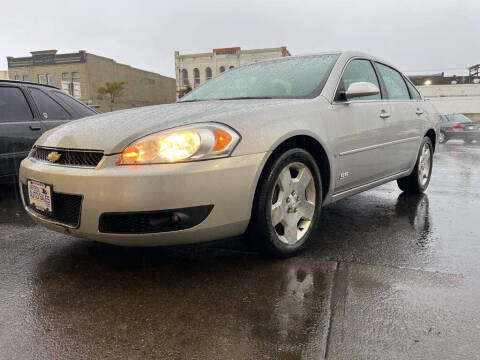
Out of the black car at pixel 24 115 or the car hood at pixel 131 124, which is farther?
the black car at pixel 24 115

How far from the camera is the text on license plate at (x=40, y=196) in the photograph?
2.41 meters

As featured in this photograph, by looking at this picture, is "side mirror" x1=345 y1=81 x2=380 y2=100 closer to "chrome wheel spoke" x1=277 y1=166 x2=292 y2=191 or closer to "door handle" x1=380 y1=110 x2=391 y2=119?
"door handle" x1=380 y1=110 x2=391 y2=119

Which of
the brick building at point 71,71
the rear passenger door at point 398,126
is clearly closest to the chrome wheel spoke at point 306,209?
the rear passenger door at point 398,126

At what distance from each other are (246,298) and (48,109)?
3993 mm

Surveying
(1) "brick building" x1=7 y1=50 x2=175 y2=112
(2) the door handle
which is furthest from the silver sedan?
(1) "brick building" x1=7 y1=50 x2=175 y2=112

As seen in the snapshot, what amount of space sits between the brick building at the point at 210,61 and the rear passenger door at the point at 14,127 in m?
47.3

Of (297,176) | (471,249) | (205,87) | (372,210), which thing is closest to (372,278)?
(297,176)

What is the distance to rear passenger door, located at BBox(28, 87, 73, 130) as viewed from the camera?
191 inches

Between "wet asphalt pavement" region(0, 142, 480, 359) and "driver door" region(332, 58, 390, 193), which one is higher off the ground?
"driver door" region(332, 58, 390, 193)

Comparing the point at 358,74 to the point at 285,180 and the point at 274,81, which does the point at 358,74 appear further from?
the point at 285,180

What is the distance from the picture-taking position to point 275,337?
1802mm

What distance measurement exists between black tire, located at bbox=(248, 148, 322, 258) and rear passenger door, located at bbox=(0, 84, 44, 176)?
330cm

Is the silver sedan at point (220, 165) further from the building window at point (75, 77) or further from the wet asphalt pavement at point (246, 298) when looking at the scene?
the building window at point (75, 77)

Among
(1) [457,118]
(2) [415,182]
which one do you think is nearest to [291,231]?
(2) [415,182]
